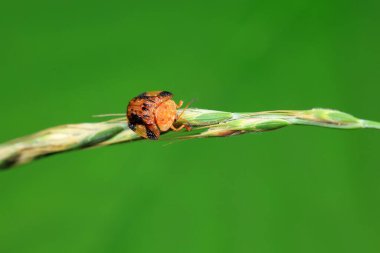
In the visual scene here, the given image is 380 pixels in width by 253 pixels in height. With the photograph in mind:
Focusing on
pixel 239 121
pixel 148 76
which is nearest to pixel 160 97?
pixel 148 76

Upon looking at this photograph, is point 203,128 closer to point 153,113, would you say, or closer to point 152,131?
point 152,131

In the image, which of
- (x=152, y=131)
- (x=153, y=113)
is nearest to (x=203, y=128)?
(x=152, y=131)

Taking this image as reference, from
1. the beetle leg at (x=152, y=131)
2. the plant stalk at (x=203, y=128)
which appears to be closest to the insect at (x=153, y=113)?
the beetle leg at (x=152, y=131)

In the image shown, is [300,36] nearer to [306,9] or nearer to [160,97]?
[306,9]

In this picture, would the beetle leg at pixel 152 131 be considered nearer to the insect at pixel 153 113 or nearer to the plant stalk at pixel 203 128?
the insect at pixel 153 113

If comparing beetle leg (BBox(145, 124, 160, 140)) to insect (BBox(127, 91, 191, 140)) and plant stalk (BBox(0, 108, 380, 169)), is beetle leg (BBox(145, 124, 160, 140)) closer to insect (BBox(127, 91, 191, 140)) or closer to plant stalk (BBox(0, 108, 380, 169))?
insect (BBox(127, 91, 191, 140))

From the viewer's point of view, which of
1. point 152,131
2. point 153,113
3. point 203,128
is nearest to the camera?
point 203,128

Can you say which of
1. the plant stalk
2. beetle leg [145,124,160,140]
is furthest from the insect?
the plant stalk

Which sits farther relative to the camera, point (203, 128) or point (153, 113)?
point (153, 113)
